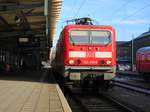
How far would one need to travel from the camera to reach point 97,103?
1936 cm

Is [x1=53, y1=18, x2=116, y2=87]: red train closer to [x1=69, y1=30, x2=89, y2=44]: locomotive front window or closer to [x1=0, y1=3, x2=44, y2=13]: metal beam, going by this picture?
[x1=69, y1=30, x2=89, y2=44]: locomotive front window

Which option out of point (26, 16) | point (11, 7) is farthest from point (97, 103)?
point (26, 16)

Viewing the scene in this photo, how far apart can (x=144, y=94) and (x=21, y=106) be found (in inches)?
472

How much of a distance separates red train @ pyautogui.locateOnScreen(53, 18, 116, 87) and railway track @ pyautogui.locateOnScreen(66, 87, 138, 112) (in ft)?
2.87

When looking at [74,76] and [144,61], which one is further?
[144,61]

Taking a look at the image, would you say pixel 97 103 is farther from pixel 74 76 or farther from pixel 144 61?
pixel 144 61

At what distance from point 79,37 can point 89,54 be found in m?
0.94

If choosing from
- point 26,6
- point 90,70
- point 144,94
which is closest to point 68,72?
point 90,70

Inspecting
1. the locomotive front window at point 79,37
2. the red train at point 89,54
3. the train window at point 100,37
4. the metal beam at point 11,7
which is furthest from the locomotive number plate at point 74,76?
the metal beam at point 11,7

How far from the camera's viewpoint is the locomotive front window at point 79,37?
21.7 m

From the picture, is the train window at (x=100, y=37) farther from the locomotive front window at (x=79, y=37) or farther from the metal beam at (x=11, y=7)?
the metal beam at (x=11, y=7)

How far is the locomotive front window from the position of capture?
21.7 metres

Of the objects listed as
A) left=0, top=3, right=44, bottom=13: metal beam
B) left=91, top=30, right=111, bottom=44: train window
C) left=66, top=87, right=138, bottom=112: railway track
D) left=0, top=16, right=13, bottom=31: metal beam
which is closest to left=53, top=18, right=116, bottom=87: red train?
left=91, top=30, right=111, bottom=44: train window

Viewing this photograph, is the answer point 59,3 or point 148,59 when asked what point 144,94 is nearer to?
point 59,3
